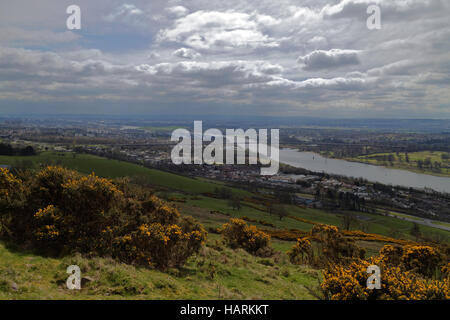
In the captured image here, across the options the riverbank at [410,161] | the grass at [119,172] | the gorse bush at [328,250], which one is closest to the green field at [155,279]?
the gorse bush at [328,250]

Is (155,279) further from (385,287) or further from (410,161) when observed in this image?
(410,161)

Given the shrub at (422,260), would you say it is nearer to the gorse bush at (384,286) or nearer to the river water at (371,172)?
the gorse bush at (384,286)

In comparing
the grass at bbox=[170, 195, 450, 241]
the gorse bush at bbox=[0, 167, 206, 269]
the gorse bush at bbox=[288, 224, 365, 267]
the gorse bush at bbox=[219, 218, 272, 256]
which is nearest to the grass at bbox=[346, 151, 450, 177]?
the grass at bbox=[170, 195, 450, 241]

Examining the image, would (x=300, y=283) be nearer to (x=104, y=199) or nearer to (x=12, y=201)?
(x=104, y=199)

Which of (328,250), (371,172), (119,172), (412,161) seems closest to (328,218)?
(328,250)

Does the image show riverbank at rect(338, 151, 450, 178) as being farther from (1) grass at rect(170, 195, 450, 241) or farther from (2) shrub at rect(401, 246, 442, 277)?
(2) shrub at rect(401, 246, 442, 277)
